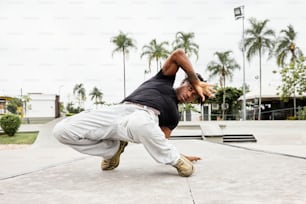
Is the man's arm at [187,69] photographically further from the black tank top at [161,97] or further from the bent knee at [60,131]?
the bent knee at [60,131]

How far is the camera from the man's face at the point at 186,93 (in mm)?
2795

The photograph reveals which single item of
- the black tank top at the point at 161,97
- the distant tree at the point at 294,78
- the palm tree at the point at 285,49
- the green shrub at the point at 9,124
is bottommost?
the green shrub at the point at 9,124

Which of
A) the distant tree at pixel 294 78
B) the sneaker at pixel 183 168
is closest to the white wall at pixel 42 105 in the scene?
the distant tree at pixel 294 78

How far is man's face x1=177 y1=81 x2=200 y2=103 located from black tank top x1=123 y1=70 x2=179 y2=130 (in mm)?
51

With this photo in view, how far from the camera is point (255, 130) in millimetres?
14133

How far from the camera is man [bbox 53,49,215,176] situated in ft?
8.16

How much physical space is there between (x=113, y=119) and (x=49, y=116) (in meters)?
31.1

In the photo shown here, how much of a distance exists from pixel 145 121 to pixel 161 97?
373mm

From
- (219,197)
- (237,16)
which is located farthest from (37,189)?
(237,16)

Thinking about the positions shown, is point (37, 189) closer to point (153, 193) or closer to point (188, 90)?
point (153, 193)

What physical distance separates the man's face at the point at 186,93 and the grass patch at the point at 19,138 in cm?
863

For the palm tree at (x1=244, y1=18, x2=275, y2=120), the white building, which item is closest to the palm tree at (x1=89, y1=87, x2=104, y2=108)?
the white building

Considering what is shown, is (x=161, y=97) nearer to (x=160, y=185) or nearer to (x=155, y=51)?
(x=160, y=185)

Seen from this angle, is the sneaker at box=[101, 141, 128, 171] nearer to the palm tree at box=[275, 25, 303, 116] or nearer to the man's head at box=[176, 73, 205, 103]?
the man's head at box=[176, 73, 205, 103]
